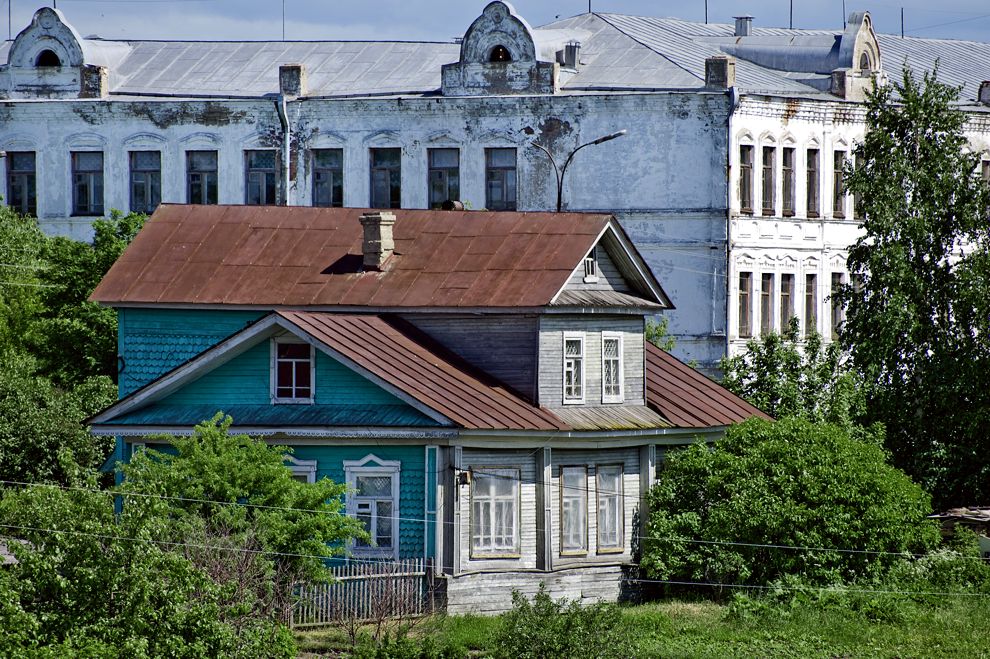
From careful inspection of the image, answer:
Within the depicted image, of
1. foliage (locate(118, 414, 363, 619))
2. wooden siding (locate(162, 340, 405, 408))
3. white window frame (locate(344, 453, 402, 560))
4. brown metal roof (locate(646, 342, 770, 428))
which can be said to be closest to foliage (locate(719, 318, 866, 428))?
brown metal roof (locate(646, 342, 770, 428))

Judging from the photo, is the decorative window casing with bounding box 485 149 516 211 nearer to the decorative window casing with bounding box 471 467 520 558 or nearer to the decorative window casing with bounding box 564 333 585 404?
the decorative window casing with bounding box 564 333 585 404

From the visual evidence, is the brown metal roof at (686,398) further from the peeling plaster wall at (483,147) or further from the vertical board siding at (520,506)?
the peeling plaster wall at (483,147)

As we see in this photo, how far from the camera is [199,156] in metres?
56.0

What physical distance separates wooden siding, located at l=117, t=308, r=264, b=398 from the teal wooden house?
0.12 feet

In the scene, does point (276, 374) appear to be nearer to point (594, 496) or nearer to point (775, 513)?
point (594, 496)

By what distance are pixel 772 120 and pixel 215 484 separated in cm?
2712

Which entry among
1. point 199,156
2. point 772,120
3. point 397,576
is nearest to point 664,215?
point 772,120

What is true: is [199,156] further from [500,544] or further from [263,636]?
[263,636]

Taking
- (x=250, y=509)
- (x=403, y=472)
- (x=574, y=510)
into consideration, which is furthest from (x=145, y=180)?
(x=250, y=509)

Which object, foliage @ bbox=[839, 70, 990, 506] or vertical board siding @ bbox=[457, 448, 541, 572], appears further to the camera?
foliage @ bbox=[839, 70, 990, 506]

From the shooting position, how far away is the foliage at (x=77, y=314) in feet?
147

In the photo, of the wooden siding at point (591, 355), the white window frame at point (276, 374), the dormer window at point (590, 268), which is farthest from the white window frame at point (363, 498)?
the dormer window at point (590, 268)

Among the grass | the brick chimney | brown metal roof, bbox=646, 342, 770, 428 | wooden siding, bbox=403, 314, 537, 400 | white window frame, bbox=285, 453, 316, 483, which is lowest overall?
the grass

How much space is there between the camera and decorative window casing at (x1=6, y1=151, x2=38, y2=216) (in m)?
57.0
